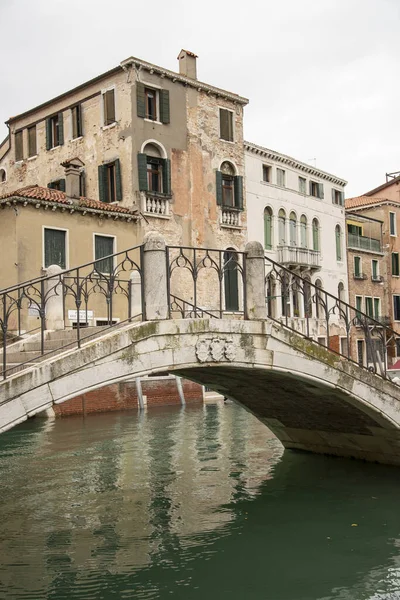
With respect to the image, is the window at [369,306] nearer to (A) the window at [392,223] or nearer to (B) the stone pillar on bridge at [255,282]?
(A) the window at [392,223]

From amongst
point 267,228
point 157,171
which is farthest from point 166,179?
point 267,228

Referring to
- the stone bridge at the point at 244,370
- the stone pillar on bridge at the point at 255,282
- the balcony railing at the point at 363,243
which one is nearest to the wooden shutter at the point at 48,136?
the balcony railing at the point at 363,243

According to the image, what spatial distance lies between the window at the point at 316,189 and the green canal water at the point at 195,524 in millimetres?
18942

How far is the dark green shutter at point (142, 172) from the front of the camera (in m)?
22.8

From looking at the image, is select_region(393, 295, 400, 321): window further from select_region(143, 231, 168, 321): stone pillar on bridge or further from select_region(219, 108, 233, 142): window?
select_region(143, 231, 168, 321): stone pillar on bridge

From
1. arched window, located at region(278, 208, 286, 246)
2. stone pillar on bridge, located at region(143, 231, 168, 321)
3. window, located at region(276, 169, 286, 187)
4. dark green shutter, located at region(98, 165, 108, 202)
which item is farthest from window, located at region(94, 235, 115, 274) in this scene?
stone pillar on bridge, located at region(143, 231, 168, 321)

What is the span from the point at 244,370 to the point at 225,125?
740 inches

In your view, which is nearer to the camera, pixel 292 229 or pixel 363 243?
pixel 292 229

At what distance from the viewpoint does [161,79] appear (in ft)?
78.6

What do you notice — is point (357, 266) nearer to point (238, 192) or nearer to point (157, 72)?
point (238, 192)

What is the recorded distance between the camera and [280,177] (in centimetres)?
2953

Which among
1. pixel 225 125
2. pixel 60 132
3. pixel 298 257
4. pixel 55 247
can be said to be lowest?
pixel 55 247

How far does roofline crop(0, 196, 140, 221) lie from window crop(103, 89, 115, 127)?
138 inches

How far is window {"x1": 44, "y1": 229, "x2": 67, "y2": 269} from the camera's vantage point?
67.6 feet
